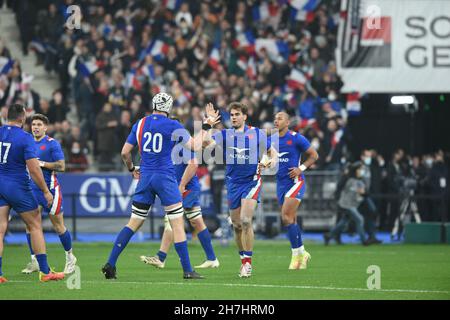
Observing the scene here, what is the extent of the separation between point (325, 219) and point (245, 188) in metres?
11.5

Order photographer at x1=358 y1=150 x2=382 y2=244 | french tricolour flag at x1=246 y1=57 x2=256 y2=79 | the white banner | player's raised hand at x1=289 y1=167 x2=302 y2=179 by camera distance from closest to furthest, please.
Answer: player's raised hand at x1=289 y1=167 x2=302 y2=179
photographer at x1=358 y1=150 x2=382 y2=244
the white banner
french tricolour flag at x1=246 y1=57 x2=256 y2=79

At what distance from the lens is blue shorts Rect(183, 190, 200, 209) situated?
18.5m

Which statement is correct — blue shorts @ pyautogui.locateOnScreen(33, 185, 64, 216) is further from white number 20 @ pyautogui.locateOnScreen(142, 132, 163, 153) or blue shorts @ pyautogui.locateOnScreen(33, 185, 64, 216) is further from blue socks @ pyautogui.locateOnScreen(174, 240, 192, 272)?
blue socks @ pyautogui.locateOnScreen(174, 240, 192, 272)

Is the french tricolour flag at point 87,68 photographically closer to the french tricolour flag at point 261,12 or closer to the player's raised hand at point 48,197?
the french tricolour flag at point 261,12

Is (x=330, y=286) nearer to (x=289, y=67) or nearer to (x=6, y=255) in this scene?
(x=6, y=255)

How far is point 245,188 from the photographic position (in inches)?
678

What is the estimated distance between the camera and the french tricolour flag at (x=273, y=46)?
32.9 meters

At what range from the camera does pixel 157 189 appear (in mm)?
15453

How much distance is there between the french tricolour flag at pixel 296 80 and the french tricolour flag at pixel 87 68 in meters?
5.75

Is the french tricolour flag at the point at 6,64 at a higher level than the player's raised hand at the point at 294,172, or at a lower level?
higher

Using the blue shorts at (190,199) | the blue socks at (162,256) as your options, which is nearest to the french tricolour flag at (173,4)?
the blue shorts at (190,199)

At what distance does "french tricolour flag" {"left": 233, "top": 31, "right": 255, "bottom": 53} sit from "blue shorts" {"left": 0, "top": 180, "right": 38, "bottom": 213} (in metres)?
18.5

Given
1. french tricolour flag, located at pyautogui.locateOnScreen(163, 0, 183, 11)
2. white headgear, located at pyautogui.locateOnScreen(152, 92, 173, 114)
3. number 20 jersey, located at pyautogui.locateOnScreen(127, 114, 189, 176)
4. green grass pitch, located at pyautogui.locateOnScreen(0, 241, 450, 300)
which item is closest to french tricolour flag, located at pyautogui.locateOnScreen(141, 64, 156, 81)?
french tricolour flag, located at pyautogui.locateOnScreen(163, 0, 183, 11)
